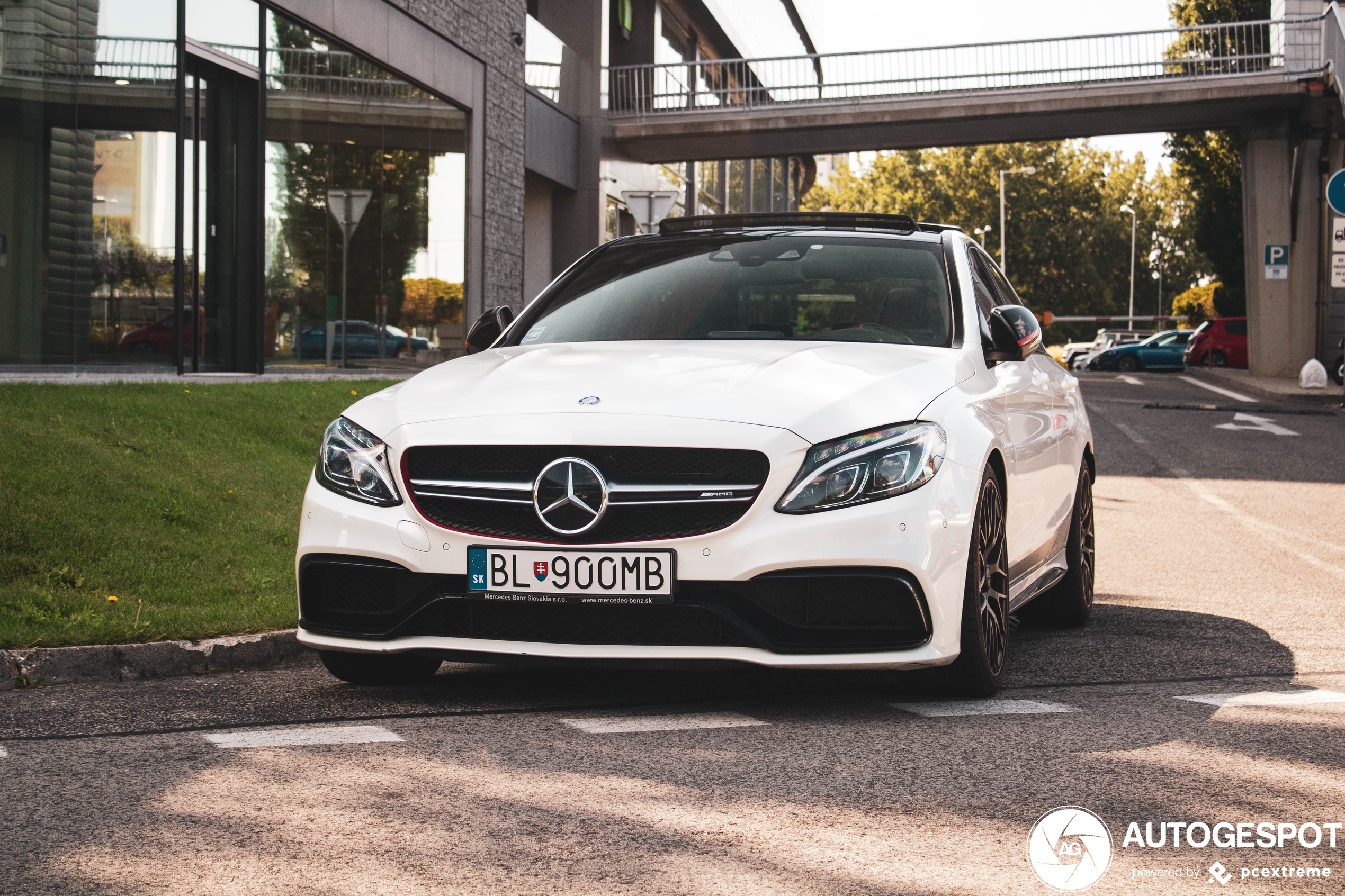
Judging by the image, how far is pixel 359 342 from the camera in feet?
61.9

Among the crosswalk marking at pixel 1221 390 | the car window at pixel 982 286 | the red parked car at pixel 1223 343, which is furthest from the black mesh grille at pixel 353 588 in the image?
the red parked car at pixel 1223 343

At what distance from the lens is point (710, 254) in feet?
20.5

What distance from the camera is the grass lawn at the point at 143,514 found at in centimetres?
616

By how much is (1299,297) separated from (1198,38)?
5.89 metres

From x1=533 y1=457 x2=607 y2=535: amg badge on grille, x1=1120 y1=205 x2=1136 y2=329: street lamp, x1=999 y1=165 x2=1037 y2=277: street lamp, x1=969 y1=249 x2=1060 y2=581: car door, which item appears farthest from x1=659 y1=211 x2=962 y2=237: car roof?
x1=1120 y1=205 x2=1136 y2=329: street lamp

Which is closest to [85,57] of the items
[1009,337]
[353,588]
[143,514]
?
[143,514]

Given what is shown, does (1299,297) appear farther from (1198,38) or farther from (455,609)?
(455,609)

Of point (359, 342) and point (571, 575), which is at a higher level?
point (359, 342)

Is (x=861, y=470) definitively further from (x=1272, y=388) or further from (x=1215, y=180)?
(x=1215, y=180)

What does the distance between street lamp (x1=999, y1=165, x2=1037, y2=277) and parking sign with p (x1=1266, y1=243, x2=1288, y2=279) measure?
47.3 meters

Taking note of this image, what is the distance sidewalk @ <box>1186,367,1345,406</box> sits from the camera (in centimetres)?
2641

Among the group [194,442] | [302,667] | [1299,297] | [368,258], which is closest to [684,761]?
[302,667]

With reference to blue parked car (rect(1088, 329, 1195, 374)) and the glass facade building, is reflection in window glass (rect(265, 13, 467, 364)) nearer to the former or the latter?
the glass facade building

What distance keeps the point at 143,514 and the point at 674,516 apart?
13.6 feet
